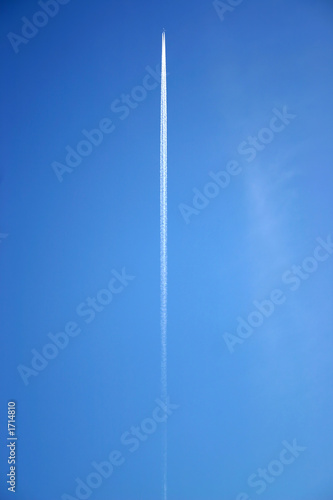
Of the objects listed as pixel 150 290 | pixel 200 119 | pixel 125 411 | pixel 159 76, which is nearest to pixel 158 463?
pixel 125 411

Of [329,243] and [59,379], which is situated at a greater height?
[59,379]

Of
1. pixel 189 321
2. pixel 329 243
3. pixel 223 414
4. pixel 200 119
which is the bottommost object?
pixel 223 414

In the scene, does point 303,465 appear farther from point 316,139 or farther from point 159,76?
point 159,76

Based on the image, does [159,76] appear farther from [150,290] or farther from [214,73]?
[150,290]

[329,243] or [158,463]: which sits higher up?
[329,243]

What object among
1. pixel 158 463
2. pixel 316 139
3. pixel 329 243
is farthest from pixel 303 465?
pixel 316 139

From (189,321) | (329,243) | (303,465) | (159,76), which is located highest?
(159,76)

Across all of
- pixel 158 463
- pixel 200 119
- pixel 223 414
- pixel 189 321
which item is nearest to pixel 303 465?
pixel 223 414

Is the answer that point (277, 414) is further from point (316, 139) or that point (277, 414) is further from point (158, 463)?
point (316, 139)
